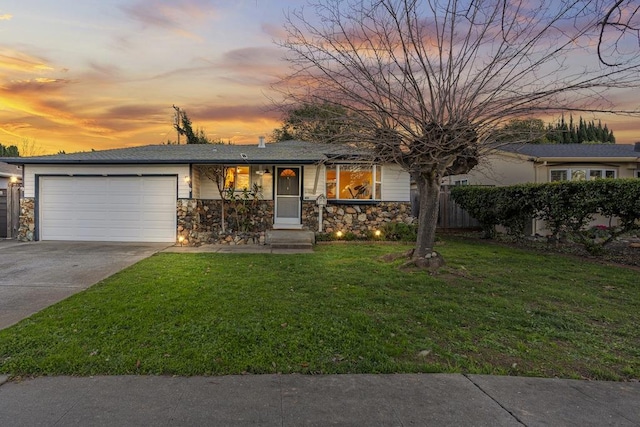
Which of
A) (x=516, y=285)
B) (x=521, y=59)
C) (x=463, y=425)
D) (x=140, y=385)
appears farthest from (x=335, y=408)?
(x=521, y=59)

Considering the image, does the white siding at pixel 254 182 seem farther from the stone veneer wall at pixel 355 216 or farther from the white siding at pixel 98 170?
the stone veneer wall at pixel 355 216

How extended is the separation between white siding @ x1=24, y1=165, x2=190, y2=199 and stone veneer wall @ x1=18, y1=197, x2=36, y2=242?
0.99ft

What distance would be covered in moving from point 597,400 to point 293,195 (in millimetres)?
11085

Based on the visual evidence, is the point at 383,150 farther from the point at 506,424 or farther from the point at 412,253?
Answer: the point at 506,424

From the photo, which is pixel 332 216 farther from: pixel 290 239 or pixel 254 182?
pixel 254 182

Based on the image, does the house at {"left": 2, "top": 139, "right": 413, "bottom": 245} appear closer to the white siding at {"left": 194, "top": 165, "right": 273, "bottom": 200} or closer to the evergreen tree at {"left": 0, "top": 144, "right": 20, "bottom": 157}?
the white siding at {"left": 194, "top": 165, "right": 273, "bottom": 200}

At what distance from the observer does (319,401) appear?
109 inches

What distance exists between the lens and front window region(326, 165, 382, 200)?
13.1 m

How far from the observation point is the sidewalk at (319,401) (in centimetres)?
253

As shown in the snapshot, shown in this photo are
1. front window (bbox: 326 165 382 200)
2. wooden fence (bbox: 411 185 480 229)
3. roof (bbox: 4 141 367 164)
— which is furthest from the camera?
wooden fence (bbox: 411 185 480 229)

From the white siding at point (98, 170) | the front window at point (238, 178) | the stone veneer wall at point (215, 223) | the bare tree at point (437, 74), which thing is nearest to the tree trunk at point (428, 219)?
the bare tree at point (437, 74)

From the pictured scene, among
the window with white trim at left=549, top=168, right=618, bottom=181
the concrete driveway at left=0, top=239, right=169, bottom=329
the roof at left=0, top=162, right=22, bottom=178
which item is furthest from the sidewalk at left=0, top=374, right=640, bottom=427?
the roof at left=0, top=162, right=22, bottom=178

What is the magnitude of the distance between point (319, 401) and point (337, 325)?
154 cm

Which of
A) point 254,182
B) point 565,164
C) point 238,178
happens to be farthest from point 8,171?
point 565,164
